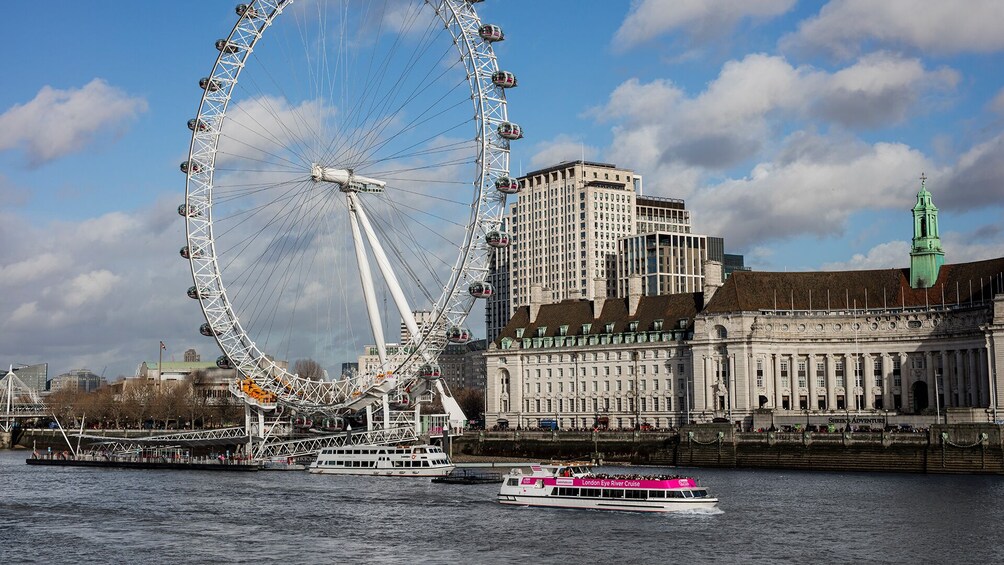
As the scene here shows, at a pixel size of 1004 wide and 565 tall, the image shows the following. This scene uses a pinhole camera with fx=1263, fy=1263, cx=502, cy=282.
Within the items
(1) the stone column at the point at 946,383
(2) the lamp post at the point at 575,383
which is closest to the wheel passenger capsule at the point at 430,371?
(2) the lamp post at the point at 575,383

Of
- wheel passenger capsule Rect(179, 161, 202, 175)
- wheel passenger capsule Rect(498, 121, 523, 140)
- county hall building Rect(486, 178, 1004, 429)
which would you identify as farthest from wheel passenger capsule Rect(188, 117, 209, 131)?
county hall building Rect(486, 178, 1004, 429)

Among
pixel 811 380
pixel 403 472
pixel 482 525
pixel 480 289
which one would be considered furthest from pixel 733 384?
pixel 482 525

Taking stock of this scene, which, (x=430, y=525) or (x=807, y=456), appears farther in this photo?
(x=807, y=456)

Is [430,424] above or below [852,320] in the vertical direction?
below

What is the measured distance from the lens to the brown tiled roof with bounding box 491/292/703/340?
160 meters

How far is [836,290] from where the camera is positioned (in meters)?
153

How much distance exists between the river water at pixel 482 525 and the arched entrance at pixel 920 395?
43.3m

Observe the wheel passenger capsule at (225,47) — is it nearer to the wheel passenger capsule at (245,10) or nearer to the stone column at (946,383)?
the wheel passenger capsule at (245,10)

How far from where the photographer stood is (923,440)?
112 m

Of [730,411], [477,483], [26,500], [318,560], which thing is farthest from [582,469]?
[730,411]

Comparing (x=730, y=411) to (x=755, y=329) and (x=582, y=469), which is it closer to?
(x=755, y=329)

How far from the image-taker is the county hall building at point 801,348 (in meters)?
143

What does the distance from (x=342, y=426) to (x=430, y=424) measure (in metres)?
9.72

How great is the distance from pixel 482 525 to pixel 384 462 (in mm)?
41578
